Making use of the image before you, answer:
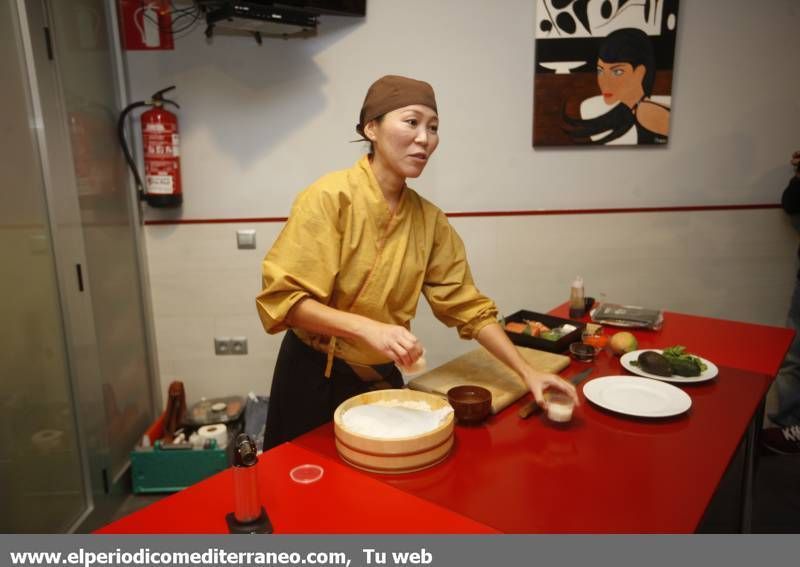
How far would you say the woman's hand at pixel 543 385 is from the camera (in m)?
1.42

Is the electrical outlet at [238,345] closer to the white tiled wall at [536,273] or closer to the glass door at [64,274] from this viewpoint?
the white tiled wall at [536,273]

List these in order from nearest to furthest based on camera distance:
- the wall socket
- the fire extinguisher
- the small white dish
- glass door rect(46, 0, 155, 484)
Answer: the small white dish → glass door rect(46, 0, 155, 484) → the fire extinguisher → the wall socket

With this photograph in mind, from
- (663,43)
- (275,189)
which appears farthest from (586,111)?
(275,189)

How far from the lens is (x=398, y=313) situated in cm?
163

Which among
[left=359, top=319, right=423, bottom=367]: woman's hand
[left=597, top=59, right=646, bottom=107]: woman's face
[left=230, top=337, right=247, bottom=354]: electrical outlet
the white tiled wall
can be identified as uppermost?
[left=597, top=59, right=646, bottom=107]: woman's face

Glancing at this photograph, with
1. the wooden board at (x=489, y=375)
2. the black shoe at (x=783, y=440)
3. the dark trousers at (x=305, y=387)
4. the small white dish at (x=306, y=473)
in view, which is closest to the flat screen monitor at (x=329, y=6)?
the dark trousers at (x=305, y=387)

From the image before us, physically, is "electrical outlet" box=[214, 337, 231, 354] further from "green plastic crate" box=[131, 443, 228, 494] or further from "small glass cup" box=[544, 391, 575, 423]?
"small glass cup" box=[544, 391, 575, 423]

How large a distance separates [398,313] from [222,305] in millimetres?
1777

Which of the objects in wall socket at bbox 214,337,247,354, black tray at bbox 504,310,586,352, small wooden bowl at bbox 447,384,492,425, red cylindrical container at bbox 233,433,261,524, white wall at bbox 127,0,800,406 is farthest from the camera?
wall socket at bbox 214,337,247,354

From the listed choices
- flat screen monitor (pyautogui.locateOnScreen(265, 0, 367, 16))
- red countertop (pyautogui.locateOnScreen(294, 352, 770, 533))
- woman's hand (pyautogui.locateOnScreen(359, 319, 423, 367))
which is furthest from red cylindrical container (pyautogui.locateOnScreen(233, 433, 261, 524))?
flat screen monitor (pyautogui.locateOnScreen(265, 0, 367, 16))

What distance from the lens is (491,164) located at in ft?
10.2

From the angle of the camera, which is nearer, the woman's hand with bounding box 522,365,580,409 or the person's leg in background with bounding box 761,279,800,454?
the woman's hand with bounding box 522,365,580,409

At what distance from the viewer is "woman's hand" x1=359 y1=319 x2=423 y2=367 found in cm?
122
